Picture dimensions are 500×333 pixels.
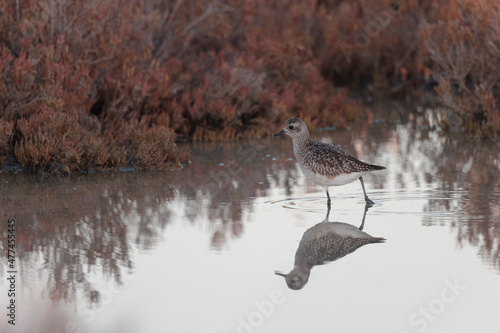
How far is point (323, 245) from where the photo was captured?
722 cm

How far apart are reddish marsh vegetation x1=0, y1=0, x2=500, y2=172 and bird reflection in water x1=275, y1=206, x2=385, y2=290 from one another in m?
4.24

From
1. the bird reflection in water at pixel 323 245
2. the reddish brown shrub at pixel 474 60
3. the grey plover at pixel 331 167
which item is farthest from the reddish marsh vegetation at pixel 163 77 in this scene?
the bird reflection in water at pixel 323 245

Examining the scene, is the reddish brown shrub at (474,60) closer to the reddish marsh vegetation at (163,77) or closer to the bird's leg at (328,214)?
the reddish marsh vegetation at (163,77)

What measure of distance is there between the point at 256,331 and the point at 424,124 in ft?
37.9

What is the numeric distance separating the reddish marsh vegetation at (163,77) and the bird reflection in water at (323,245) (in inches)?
167

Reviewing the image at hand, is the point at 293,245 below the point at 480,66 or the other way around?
below

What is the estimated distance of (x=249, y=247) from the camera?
7266mm

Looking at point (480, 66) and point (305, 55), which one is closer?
point (480, 66)

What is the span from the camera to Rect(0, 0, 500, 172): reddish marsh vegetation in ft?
38.1

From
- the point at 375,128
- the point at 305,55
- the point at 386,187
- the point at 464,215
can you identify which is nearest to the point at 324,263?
the point at 464,215

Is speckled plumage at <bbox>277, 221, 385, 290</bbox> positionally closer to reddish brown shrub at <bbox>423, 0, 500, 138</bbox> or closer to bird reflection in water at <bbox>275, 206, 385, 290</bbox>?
bird reflection in water at <bbox>275, 206, 385, 290</bbox>

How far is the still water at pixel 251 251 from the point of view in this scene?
217 inches

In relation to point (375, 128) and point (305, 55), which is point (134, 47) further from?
point (305, 55)

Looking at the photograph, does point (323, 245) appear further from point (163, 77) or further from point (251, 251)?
point (163, 77)
